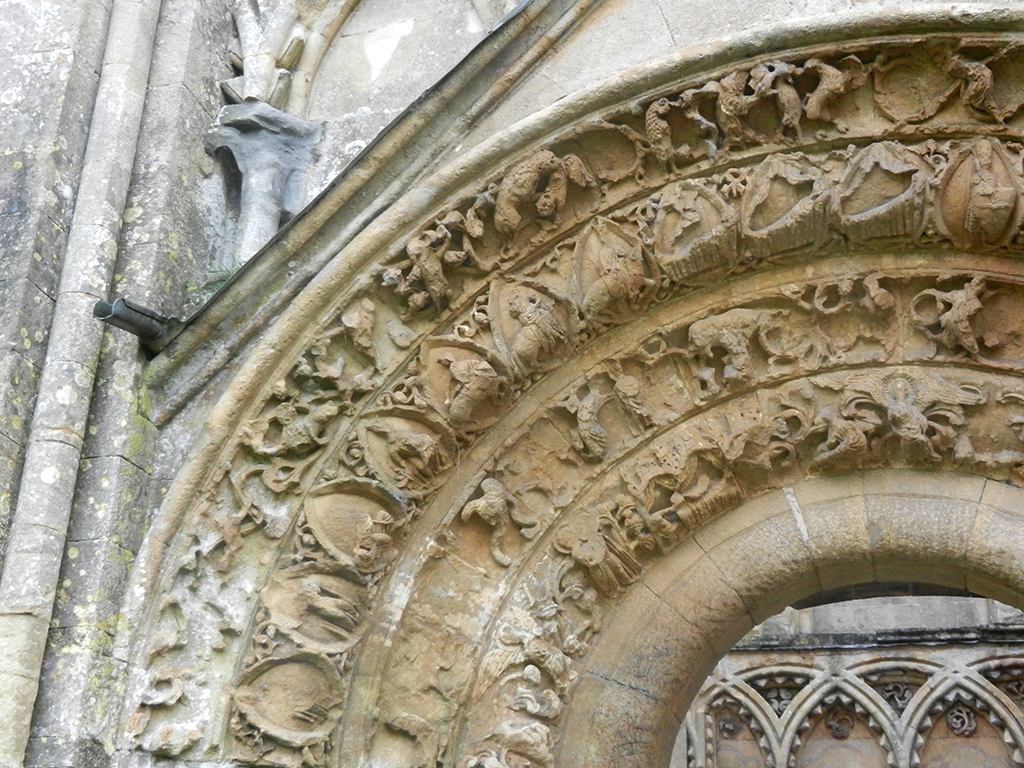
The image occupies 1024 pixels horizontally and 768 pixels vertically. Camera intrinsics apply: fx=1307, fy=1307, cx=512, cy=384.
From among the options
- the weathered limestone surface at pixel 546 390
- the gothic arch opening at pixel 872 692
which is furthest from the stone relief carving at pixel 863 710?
the weathered limestone surface at pixel 546 390

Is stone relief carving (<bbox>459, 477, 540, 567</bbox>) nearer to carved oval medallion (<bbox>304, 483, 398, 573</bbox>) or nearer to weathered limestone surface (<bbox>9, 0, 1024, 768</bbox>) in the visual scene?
weathered limestone surface (<bbox>9, 0, 1024, 768</bbox>)

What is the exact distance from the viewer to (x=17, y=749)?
12.9 feet

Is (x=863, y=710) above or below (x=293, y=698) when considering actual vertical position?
above

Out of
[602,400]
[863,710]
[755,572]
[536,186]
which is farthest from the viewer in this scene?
[863,710]

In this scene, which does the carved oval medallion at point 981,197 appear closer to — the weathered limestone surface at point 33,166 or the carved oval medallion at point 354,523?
the carved oval medallion at point 354,523

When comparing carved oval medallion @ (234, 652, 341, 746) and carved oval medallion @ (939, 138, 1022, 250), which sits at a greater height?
carved oval medallion @ (939, 138, 1022, 250)

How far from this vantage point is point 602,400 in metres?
4.68

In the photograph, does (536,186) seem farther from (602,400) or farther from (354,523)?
(354,523)

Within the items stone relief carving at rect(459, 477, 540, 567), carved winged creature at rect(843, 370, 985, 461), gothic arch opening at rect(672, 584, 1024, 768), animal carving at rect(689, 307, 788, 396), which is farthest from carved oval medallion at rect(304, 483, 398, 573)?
gothic arch opening at rect(672, 584, 1024, 768)

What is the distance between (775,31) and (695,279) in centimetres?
88

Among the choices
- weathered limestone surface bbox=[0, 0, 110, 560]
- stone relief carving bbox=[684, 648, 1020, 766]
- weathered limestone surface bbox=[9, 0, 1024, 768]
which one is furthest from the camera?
stone relief carving bbox=[684, 648, 1020, 766]

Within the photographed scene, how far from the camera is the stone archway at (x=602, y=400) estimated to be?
4.29m

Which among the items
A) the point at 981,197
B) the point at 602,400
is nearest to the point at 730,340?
the point at 602,400

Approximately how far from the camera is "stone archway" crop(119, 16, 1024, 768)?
4.29 metres
